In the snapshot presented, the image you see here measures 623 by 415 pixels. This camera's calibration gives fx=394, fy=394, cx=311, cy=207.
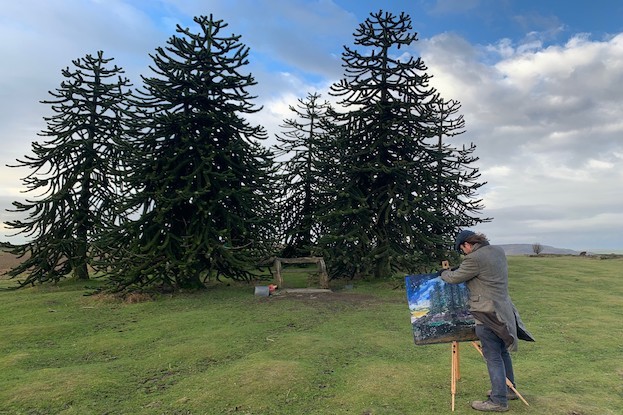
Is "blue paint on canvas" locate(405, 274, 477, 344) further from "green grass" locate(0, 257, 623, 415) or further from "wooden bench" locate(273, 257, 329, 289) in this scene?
"wooden bench" locate(273, 257, 329, 289)

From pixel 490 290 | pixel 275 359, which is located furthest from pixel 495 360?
Answer: pixel 275 359

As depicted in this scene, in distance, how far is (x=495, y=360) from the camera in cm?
500

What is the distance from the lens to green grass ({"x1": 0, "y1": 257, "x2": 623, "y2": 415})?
551 cm

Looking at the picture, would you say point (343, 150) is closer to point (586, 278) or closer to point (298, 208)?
point (298, 208)

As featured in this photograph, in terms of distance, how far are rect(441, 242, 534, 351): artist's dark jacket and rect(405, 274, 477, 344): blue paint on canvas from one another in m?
0.52

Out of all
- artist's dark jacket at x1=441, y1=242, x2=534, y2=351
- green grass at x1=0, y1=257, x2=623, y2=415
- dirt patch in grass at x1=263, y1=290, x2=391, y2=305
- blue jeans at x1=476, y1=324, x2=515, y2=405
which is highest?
artist's dark jacket at x1=441, y1=242, x2=534, y2=351

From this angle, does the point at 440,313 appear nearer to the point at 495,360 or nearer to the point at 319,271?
the point at 495,360

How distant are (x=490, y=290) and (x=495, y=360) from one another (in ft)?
2.88

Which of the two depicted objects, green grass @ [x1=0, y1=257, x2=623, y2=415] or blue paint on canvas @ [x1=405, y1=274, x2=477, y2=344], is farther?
blue paint on canvas @ [x1=405, y1=274, x2=477, y2=344]

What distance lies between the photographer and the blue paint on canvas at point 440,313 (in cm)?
568

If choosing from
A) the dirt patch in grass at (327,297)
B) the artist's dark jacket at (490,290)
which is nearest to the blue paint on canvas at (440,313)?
the artist's dark jacket at (490,290)

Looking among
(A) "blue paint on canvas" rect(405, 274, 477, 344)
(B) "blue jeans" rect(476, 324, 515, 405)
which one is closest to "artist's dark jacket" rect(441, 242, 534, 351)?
(B) "blue jeans" rect(476, 324, 515, 405)

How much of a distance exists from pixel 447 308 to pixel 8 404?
20.8 ft

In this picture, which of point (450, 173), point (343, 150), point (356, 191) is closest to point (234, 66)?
point (343, 150)
